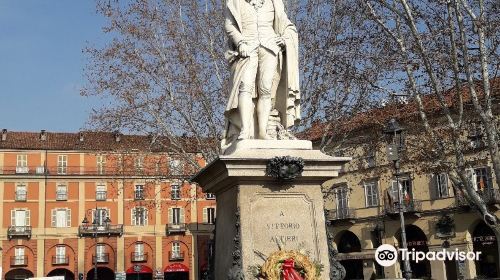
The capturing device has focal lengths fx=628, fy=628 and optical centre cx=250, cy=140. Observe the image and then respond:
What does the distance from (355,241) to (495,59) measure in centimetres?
3305

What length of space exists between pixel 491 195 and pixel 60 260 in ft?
126

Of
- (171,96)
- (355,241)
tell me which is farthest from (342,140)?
(355,241)

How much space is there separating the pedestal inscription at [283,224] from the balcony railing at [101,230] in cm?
5374

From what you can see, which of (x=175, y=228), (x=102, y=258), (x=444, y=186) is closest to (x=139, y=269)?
(x=102, y=258)

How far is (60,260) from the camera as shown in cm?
5762

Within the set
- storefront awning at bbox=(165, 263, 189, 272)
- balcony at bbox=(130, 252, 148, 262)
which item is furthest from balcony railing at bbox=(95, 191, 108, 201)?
storefront awning at bbox=(165, 263, 189, 272)

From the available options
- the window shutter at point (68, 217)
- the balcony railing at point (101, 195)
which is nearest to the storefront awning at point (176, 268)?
the balcony railing at point (101, 195)

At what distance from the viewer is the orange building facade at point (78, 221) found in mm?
56938

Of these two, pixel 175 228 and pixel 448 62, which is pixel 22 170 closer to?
pixel 175 228

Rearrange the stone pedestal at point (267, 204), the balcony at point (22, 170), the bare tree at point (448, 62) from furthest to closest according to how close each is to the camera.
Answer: the balcony at point (22, 170) < the bare tree at point (448, 62) < the stone pedestal at point (267, 204)

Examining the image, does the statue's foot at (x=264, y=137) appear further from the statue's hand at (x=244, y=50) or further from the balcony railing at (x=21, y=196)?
the balcony railing at (x=21, y=196)

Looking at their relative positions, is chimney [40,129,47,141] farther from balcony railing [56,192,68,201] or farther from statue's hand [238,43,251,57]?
statue's hand [238,43,251,57]

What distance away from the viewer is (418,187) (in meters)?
42.4

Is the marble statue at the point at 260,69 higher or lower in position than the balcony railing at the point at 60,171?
lower
